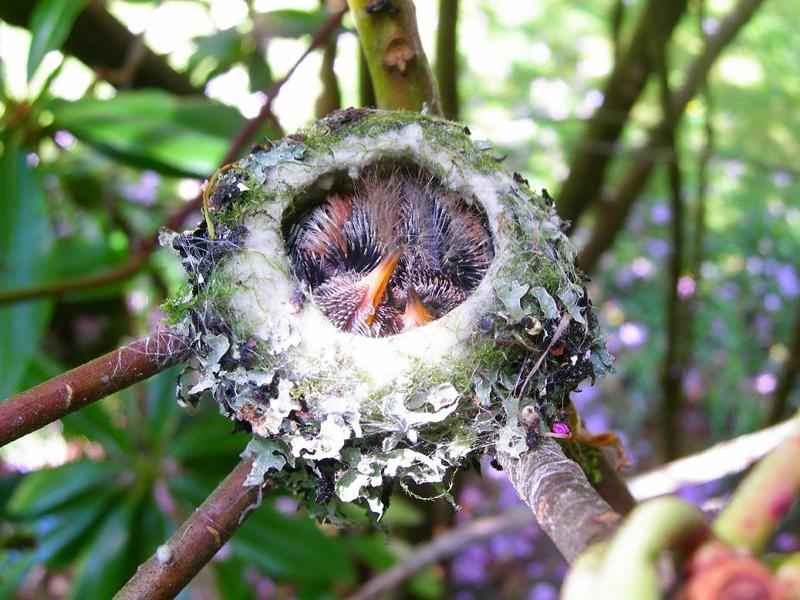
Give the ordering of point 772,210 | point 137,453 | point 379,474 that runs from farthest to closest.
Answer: point 772,210, point 137,453, point 379,474

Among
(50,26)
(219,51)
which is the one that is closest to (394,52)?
(50,26)

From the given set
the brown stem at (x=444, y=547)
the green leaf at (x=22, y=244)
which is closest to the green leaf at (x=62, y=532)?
the green leaf at (x=22, y=244)

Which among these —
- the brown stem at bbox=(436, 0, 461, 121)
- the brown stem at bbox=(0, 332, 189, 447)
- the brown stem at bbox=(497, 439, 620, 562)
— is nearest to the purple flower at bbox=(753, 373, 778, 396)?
the brown stem at bbox=(436, 0, 461, 121)

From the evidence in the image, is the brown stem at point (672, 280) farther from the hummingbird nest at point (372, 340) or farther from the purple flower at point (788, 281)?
the hummingbird nest at point (372, 340)

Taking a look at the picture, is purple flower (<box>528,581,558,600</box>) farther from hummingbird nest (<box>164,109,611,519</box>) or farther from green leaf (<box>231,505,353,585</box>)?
hummingbird nest (<box>164,109,611,519</box>)

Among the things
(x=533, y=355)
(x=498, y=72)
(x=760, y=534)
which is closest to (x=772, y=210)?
(x=498, y=72)

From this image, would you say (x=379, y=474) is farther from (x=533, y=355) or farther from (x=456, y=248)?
(x=456, y=248)
